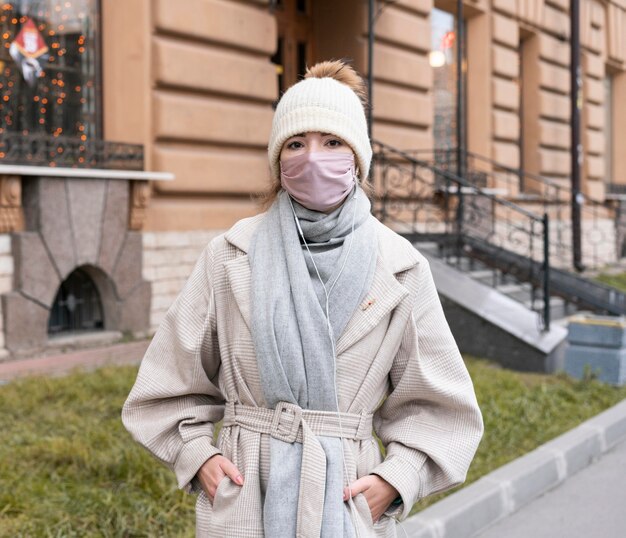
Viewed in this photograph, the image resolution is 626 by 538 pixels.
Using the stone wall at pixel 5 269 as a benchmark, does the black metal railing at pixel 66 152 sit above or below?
above

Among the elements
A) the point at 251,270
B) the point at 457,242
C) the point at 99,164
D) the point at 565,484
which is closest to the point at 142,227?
the point at 99,164

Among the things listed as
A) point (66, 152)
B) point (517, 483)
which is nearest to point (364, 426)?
point (517, 483)

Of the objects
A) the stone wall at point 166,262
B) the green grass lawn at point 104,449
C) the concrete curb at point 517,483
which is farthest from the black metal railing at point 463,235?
the concrete curb at point 517,483

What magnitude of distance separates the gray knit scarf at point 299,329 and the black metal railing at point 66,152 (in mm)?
6252

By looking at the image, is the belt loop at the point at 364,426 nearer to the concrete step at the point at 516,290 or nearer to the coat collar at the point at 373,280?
the coat collar at the point at 373,280

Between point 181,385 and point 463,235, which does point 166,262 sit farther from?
point 181,385

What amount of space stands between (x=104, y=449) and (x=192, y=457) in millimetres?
3017

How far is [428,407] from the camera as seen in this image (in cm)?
233

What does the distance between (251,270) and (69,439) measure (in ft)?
11.4

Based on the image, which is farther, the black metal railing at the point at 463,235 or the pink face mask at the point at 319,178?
the black metal railing at the point at 463,235

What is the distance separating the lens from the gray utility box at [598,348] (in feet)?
26.5

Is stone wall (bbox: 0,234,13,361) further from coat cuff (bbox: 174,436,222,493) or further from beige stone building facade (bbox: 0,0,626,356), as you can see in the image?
coat cuff (bbox: 174,436,222,493)

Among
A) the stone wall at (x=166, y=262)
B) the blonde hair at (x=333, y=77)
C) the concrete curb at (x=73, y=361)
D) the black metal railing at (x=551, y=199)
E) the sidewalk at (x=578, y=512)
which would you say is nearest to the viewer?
the blonde hair at (x=333, y=77)

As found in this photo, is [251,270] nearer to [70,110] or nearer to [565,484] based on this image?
[565,484]
